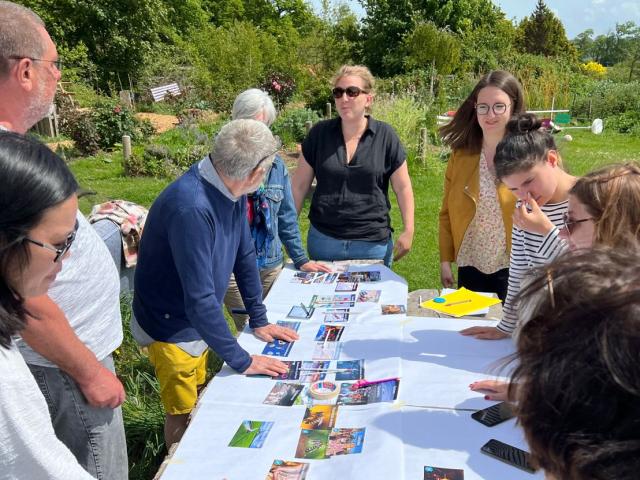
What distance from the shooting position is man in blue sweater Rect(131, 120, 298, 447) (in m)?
2.01

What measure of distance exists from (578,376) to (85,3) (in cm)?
2337

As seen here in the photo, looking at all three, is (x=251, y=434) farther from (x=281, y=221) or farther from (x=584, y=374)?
(x=281, y=221)

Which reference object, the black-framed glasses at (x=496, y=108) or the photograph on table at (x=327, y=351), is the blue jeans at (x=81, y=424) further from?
the black-framed glasses at (x=496, y=108)

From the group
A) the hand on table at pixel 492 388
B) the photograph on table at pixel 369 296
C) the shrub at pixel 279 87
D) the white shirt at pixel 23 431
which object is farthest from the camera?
the shrub at pixel 279 87

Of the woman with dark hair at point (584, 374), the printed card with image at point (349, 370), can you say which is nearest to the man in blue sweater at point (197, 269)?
the printed card with image at point (349, 370)

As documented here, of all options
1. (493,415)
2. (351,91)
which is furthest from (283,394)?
(351,91)

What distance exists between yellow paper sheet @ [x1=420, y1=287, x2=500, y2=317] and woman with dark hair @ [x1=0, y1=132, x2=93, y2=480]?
5.83 feet

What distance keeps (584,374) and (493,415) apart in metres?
1.21

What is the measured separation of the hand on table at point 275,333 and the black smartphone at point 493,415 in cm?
85

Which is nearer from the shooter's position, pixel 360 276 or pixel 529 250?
pixel 529 250

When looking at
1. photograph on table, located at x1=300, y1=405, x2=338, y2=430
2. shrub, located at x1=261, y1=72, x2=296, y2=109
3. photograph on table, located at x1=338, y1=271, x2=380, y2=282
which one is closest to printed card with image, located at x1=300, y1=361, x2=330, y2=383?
photograph on table, located at x1=300, y1=405, x2=338, y2=430

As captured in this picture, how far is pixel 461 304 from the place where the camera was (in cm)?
265

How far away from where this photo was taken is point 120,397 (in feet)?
6.00

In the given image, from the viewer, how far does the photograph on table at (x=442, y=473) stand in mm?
1496
